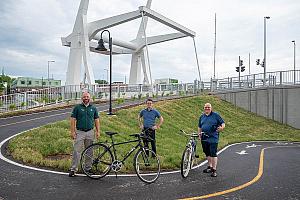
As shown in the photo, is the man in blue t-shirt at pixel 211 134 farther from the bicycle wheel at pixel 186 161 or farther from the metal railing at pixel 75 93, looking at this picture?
the metal railing at pixel 75 93

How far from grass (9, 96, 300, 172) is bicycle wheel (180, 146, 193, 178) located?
119cm

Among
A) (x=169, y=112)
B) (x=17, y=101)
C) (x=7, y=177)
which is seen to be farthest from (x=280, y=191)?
(x=17, y=101)

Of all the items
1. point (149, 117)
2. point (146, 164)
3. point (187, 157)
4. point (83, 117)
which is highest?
point (83, 117)

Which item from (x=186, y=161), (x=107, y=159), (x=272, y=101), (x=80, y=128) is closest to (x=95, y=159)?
(x=107, y=159)

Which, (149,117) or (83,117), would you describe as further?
(149,117)

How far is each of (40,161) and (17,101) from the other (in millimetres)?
16074

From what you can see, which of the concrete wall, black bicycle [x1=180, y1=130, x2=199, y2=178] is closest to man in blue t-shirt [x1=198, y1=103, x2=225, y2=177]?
black bicycle [x1=180, y1=130, x2=199, y2=178]

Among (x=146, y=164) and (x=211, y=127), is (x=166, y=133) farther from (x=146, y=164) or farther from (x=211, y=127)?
(x=146, y=164)

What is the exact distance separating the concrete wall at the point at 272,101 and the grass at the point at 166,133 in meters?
0.90

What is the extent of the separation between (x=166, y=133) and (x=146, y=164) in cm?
1020

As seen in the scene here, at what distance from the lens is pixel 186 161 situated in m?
7.85

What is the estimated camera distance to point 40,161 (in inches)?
341

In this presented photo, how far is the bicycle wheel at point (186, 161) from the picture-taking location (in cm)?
763

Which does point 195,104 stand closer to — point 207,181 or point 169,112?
point 169,112
